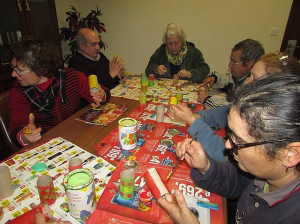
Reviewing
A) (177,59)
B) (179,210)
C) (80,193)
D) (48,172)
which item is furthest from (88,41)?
(179,210)

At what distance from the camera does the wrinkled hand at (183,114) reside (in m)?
1.28

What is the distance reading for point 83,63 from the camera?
92.3 inches

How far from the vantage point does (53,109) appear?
1.53 meters

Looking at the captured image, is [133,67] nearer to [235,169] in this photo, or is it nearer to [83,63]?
[83,63]

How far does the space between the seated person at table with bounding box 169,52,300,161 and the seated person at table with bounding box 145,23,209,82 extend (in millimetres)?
1094

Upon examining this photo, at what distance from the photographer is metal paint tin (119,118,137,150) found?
1.03 m

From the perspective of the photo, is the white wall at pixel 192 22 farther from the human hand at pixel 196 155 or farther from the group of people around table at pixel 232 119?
the human hand at pixel 196 155

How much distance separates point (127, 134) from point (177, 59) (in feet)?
6.13

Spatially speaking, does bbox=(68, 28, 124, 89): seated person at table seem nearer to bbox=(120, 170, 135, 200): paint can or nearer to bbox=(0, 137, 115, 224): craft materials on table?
bbox=(0, 137, 115, 224): craft materials on table

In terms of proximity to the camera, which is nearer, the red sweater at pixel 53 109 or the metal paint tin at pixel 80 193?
the metal paint tin at pixel 80 193

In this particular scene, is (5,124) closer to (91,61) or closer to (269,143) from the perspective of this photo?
(91,61)

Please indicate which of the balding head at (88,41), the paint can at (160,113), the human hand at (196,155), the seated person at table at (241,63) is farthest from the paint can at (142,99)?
the balding head at (88,41)

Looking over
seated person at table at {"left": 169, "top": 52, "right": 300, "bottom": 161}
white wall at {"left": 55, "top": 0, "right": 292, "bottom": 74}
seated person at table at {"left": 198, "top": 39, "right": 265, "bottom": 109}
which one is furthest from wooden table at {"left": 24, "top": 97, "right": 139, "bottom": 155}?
white wall at {"left": 55, "top": 0, "right": 292, "bottom": 74}

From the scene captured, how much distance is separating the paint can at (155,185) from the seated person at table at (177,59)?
1783 mm
